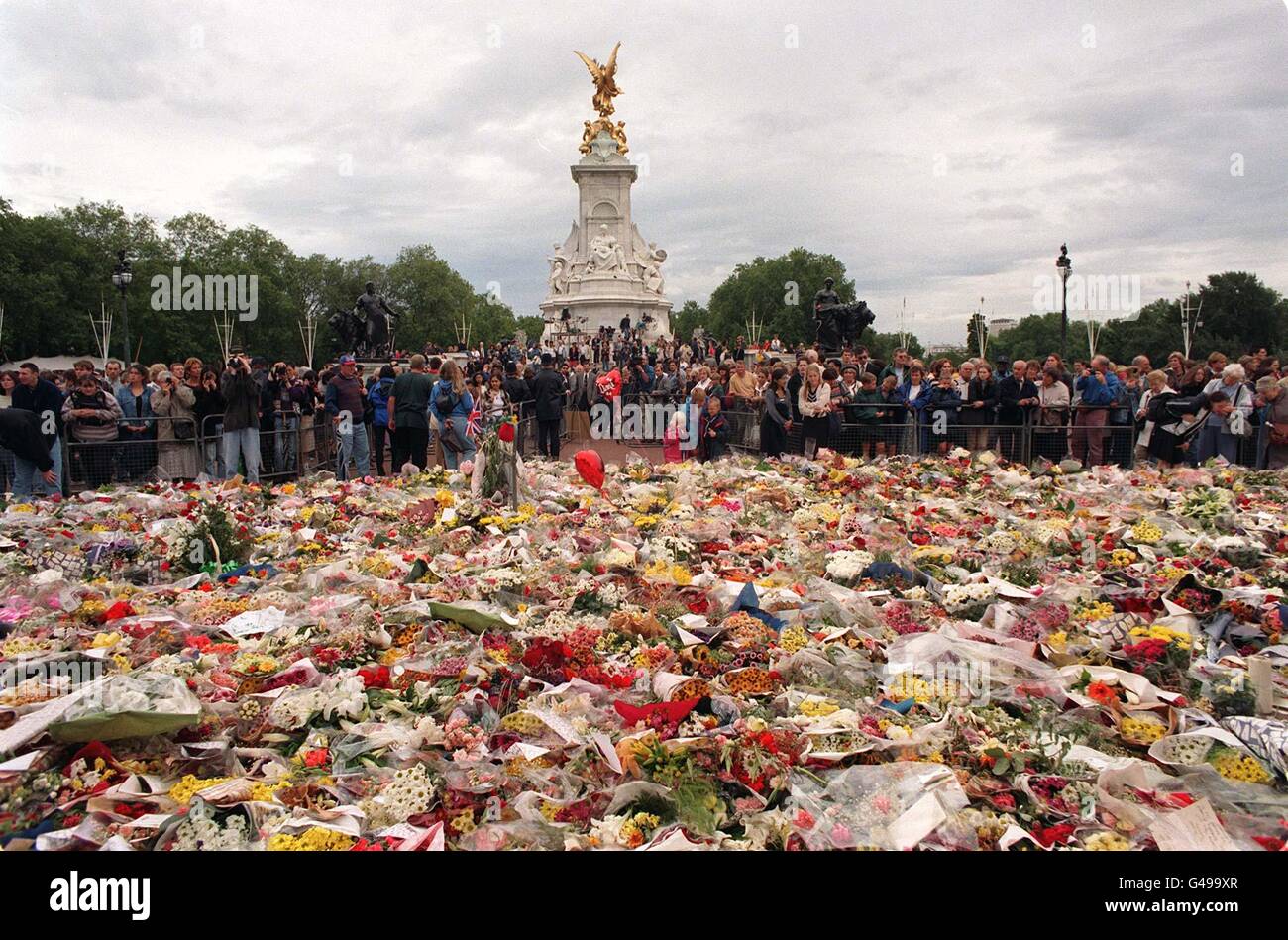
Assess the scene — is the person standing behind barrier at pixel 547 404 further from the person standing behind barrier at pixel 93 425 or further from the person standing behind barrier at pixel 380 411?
the person standing behind barrier at pixel 93 425

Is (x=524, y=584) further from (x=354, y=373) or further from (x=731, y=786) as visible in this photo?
(x=354, y=373)

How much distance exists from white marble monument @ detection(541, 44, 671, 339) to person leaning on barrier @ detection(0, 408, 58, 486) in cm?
4039

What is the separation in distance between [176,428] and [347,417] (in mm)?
2311

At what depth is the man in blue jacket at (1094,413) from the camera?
43.4 ft

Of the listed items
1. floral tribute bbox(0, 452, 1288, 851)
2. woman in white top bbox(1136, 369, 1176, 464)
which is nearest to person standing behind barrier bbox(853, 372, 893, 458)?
woman in white top bbox(1136, 369, 1176, 464)

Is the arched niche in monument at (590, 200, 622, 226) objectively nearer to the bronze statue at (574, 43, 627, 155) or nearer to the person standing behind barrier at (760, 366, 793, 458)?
the bronze statue at (574, 43, 627, 155)

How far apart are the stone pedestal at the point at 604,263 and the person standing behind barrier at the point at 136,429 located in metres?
38.3

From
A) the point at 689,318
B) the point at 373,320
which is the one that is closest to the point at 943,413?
the point at 373,320

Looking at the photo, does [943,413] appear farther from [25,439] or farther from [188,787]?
[25,439]

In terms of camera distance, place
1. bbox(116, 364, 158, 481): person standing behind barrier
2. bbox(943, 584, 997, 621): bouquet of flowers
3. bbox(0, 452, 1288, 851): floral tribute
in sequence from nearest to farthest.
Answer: bbox(0, 452, 1288, 851): floral tribute < bbox(943, 584, 997, 621): bouquet of flowers < bbox(116, 364, 158, 481): person standing behind barrier

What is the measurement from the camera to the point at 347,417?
13.3 metres

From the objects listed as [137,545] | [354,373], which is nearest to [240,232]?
[354,373]

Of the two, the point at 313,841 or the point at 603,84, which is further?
the point at 603,84

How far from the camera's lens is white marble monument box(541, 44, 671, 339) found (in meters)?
52.2
